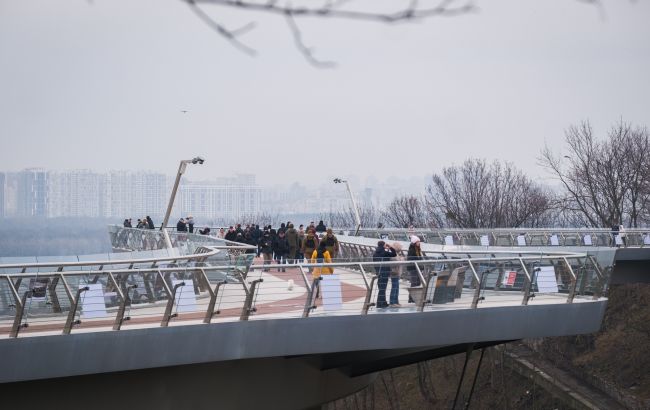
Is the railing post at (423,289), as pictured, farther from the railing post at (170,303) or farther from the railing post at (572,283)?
the railing post at (170,303)

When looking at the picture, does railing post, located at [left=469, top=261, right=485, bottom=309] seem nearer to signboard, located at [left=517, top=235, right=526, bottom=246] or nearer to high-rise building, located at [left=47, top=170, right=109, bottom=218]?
signboard, located at [left=517, top=235, right=526, bottom=246]

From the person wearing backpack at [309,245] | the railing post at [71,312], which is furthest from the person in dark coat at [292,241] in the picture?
the railing post at [71,312]

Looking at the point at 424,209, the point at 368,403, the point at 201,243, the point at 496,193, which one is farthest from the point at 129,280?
the point at 424,209

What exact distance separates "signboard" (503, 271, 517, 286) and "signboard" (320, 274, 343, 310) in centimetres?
398

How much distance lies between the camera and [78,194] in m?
162

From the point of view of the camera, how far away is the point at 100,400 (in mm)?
18594

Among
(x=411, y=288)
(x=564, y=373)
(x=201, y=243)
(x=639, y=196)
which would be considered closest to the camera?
(x=411, y=288)

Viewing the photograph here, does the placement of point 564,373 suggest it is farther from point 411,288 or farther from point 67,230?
point 67,230

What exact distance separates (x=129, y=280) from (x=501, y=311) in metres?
7.61

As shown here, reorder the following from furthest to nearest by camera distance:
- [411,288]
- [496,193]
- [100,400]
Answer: [496,193]
[411,288]
[100,400]

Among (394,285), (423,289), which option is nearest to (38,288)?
(394,285)

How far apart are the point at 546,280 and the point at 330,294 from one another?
516 cm

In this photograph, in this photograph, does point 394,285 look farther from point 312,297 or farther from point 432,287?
point 312,297

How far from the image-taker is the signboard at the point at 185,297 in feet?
63.7
